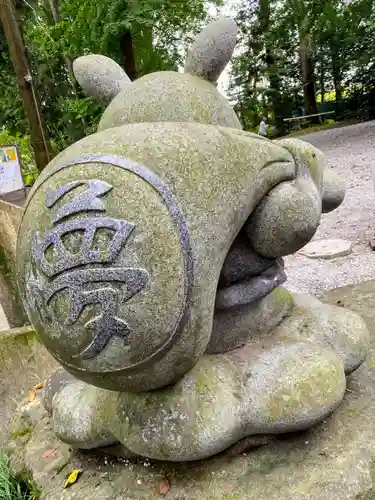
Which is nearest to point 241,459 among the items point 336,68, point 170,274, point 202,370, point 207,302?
point 202,370

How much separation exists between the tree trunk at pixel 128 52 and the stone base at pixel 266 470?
16.4 feet

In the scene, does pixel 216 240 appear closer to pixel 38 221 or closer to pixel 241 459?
pixel 38 221

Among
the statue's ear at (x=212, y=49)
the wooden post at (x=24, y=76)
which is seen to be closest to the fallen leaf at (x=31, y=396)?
the statue's ear at (x=212, y=49)

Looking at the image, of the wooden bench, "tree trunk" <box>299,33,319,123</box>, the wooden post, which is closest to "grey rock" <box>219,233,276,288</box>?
the wooden post

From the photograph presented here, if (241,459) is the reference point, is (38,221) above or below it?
above

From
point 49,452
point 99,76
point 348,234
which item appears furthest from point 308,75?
point 49,452

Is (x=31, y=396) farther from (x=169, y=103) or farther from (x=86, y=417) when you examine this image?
(x=169, y=103)

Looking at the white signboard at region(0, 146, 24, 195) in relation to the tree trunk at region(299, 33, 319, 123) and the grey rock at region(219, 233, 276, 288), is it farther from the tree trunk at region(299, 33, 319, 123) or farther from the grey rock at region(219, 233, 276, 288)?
the tree trunk at region(299, 33, 319, 123)

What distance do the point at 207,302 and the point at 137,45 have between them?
20.6 ft

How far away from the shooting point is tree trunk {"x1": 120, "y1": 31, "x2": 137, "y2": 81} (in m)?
5.61

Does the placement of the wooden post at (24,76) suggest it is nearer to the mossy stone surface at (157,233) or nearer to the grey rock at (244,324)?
the grey rock at (244,324)

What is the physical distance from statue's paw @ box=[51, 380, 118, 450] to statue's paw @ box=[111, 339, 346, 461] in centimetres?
7

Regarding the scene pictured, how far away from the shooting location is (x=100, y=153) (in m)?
1.07

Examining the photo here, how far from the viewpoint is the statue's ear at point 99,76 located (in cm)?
147
